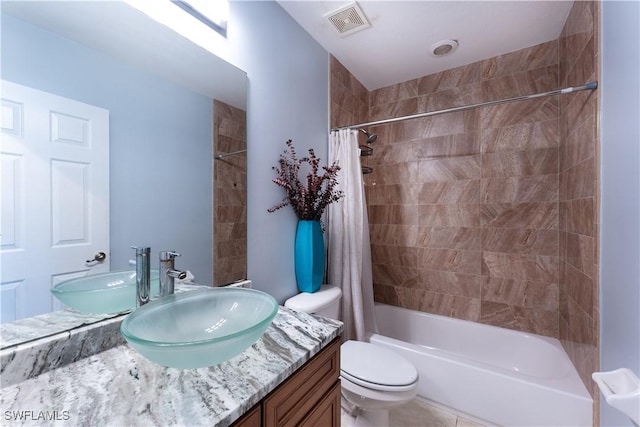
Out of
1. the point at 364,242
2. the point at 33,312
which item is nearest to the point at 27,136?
the point at 33,312

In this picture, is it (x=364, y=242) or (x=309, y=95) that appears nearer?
(x=309, y=95)

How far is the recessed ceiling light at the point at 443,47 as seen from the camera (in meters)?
1.82

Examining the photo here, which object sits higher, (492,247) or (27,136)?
(27,136)

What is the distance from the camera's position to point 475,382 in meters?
1.50

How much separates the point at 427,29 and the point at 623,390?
2.03 m

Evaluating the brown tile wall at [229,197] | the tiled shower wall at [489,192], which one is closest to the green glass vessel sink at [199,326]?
the brown tile wall at [229,197]

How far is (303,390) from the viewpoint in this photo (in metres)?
0.76

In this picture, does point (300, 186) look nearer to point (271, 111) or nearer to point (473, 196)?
point (271, 111)

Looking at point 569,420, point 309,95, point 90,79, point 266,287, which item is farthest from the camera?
point 309,95

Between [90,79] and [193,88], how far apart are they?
366 mm

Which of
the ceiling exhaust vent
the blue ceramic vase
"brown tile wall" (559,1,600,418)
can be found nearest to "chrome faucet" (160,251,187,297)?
the blue ceramic vase

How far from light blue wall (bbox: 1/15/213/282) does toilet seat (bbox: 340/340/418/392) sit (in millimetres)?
905

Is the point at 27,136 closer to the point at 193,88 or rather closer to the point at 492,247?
the point at 193,88

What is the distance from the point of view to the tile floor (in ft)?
4.99
